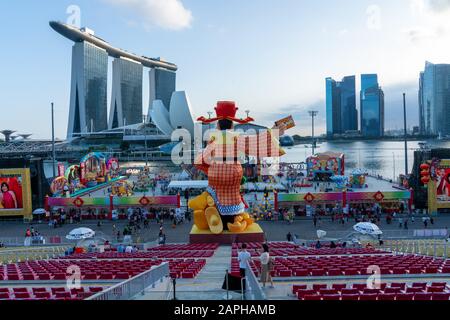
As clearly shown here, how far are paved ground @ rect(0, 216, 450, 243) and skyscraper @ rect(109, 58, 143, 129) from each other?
363ft

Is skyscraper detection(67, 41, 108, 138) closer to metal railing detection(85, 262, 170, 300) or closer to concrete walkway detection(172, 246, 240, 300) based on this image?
concrete walkway detection(172, 246, 240, 300)

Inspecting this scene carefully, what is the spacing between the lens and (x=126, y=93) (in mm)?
146750

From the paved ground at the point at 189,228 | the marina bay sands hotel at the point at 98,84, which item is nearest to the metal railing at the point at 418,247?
the paved ground at the point at 189,228

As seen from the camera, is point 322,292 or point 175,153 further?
point 175,153

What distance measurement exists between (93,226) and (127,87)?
127m

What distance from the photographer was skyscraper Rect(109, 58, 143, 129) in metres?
136

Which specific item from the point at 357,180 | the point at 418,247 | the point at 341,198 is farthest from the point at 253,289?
the point at 357,180

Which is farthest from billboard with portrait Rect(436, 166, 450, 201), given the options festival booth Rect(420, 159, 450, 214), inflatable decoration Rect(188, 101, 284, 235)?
inflatable decoration Rect(188, 101, 284, 235)

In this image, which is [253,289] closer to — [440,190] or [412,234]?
[412,234]

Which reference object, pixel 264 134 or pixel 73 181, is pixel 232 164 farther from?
pixel 73 181

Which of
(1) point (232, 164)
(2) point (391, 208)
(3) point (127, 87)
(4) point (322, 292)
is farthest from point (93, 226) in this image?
(3) point (127, 87)

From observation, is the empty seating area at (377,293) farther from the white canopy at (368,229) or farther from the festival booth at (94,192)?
the festival booth at (94,192)

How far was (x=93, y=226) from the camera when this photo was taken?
25719 mm
